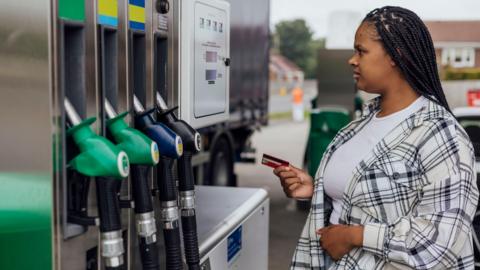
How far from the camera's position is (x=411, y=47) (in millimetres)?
2219

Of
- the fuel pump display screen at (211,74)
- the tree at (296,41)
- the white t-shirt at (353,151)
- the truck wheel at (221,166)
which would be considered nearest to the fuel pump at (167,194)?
the white t-shirt at (353,151)

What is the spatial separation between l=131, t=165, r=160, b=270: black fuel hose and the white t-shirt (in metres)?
0.66

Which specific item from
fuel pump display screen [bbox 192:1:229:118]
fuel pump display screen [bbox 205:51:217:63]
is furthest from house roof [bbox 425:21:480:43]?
fuel pump display screen [bbox 205:51:217:63]

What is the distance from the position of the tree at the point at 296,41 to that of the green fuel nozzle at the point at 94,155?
231ft

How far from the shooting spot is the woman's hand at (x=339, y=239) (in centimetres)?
222

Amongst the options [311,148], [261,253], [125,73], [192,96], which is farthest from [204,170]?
[125,73]

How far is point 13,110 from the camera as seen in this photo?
6.03 ft

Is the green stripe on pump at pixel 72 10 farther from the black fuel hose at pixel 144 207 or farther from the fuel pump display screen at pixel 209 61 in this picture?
the fuel pump display screen at pixel 209 61

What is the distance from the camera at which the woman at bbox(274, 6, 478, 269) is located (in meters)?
2.14

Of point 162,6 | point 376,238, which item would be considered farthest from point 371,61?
point 162,6

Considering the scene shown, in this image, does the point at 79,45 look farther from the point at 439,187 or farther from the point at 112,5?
the point at 439,187

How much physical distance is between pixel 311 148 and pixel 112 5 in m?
6.60

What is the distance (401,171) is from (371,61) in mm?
360

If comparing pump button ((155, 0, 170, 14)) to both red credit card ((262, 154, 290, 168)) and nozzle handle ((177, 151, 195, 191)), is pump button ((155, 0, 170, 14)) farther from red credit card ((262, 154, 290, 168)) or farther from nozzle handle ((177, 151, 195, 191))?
red credit card ((262, 154, 290, 168))
